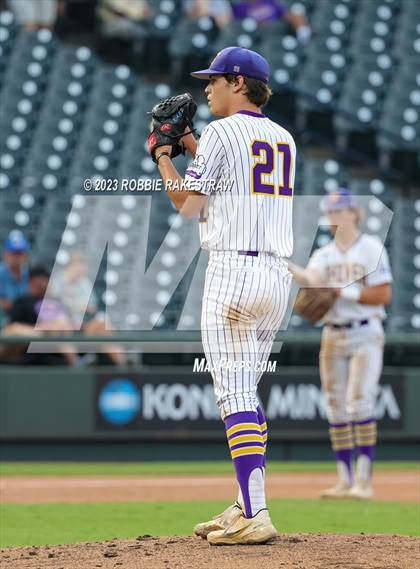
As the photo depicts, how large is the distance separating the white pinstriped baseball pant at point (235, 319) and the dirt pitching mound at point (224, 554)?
1.88 feet

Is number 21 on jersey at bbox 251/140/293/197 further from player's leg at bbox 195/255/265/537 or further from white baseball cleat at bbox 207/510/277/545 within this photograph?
white baseball cleat at bbox 207/510/277/545

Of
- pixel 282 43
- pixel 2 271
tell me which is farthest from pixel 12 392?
pixel 282 43

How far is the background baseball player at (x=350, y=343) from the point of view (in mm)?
8117

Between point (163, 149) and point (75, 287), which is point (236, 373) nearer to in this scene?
point (163, 149)

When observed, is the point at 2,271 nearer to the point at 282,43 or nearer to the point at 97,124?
the point at 97,124

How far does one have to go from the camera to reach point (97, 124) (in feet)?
46.7

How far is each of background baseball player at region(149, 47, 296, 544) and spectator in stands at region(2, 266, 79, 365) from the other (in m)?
5.48

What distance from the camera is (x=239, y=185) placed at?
4.71m

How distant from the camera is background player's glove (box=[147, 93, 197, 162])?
4855mm

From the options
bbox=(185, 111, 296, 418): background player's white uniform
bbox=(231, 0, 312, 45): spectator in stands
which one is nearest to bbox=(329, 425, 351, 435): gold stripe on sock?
bbox=(185, 111, 296, 418): background player's white uniform

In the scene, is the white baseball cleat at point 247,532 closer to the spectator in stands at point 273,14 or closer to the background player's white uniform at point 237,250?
the background player's white uniform at point 237,250

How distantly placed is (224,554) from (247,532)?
0.22 metres

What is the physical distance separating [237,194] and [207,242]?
0.75 ft

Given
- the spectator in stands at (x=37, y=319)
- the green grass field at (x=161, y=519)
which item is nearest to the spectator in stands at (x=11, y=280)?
the spectator in stands at (x=37, y=319)
